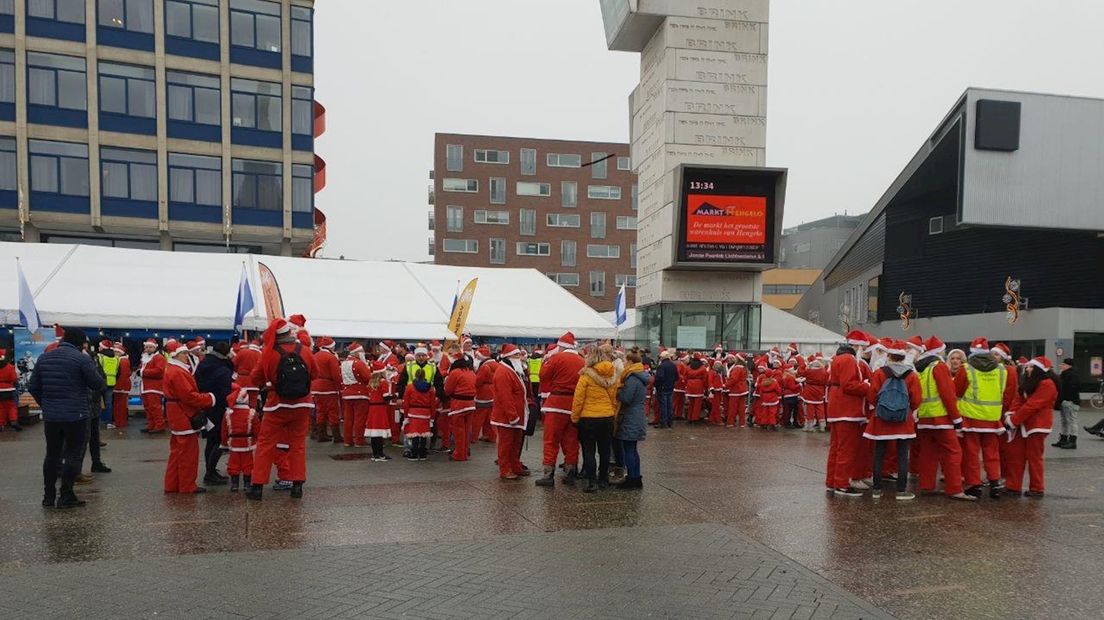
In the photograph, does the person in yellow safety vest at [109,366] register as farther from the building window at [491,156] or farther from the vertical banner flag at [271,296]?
the building window at [491,156]

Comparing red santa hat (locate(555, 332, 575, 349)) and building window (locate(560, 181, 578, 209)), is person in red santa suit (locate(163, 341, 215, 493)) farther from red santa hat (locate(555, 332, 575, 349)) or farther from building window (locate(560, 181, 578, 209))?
building window (locate(560, 181, 578, 209))

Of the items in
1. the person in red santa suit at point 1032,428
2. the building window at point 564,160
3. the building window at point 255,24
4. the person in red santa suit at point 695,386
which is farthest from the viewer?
the building window at point 564,160

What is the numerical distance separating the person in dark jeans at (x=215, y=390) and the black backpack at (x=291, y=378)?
4.75 feet

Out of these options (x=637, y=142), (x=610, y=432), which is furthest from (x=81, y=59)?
(x=610, y=432)

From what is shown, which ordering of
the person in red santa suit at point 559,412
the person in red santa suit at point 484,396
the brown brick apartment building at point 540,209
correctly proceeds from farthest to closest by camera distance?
the brown brick apartment building at point 540,209, the person in red santa suit at point 484,396, the person in red santa suit at point 559,412

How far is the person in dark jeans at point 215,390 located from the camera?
28.0 feet

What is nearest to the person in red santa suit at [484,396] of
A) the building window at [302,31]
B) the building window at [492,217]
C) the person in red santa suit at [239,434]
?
the person in red santa suit at [239,434]

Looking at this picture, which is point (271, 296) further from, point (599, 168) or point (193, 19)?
point (599, 168)

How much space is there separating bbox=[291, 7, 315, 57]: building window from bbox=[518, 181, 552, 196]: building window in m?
31.1

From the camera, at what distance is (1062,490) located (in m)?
8.84

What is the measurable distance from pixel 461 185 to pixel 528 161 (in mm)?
6298

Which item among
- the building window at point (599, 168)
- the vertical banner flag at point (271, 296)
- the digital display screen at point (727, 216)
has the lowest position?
the vertical banner flag at point (271, 296)

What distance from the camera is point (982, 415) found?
822cm

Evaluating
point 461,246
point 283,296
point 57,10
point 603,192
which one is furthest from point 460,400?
point 603,192
